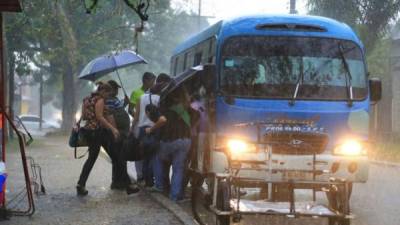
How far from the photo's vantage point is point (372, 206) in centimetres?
1005

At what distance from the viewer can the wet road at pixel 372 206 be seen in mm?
8370

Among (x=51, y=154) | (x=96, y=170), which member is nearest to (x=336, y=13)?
(x=51, y=154)

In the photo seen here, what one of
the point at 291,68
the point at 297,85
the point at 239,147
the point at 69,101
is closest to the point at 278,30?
the point at 291,68

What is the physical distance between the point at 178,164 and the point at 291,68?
2.11 meters

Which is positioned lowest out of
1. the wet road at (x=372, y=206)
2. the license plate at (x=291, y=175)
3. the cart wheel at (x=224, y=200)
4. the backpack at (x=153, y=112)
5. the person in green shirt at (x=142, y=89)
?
the wet road at (x=372, y=206)

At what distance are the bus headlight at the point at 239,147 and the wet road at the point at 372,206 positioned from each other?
970 millimetres

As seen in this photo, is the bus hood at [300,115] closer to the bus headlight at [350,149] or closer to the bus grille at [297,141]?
the bus headlight at [350,149]

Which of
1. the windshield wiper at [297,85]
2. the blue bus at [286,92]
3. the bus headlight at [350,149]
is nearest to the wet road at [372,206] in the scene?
the blue bus at [286,92]

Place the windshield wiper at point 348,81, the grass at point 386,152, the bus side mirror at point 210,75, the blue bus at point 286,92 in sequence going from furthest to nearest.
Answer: the grass at point 386,152 → the bus side mirror at point 210,75 → the windshield wiper at point 348,81 → the blue bus at point 286,92

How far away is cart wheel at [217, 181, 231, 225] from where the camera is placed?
20.5 ft

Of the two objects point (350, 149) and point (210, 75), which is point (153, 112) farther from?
point (350, 149)

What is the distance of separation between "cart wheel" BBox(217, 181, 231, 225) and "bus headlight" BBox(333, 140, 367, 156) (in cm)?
240

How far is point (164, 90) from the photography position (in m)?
9.01

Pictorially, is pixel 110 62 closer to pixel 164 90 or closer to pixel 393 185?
pixel 164 90
